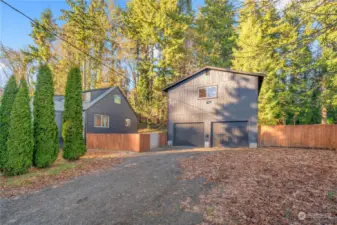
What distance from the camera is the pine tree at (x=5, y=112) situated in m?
5.68

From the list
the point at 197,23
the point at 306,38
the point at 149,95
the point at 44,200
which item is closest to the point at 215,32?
the point at 197,23

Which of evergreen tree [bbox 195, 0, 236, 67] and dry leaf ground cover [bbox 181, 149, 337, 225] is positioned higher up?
evergreen tree [bbox 195, 0, 236, 67]

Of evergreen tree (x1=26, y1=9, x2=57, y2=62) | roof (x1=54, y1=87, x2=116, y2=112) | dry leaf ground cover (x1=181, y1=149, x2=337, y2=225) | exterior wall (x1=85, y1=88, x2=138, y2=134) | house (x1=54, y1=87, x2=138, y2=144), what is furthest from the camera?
evergreen tree (x1=26, y1=9, x2=57, y2=62)

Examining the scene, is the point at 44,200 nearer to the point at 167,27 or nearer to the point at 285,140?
the point at 285,140

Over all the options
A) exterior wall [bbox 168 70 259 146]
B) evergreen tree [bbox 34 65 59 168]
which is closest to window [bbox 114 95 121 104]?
exterior wall [bbox 168 70 259 146]

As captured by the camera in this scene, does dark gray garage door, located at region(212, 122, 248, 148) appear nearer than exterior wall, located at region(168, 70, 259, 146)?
No

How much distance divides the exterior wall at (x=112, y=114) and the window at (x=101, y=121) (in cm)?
28

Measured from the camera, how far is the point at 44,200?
13.0 feet

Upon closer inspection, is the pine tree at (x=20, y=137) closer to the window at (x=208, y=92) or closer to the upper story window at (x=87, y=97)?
the upper story window at (x=87, y=97)

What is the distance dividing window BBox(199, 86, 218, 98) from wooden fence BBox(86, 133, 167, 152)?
15.5 ft

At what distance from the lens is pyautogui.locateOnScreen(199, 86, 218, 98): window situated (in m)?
13.1

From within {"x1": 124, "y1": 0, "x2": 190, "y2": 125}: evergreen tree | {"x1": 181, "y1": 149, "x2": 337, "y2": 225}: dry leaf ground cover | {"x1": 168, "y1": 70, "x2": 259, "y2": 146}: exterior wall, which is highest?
{"x1": 124, "y1": 0, "x2": 190, "y2": 125}: evergreen tree

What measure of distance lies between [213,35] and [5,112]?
1995 cm

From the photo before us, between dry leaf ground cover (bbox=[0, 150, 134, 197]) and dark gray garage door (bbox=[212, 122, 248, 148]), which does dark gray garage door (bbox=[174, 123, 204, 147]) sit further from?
dry leaf ground cover (bbox=[0, 150, 134, 197])
